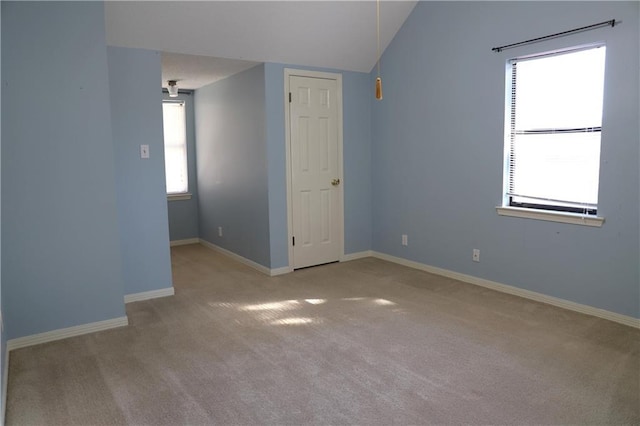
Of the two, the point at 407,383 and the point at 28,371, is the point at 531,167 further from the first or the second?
the point at 28,371

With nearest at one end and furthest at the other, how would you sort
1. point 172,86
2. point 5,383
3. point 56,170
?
point 5,383 < point 56,170 < point 172,86

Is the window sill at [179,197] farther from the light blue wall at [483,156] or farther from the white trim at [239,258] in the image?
the light blue wall at [483,156]

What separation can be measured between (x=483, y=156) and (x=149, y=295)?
10.6 ft

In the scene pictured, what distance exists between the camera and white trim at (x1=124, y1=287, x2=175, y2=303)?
13.6ft

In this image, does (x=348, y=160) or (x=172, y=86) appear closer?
(x=348, y=160)

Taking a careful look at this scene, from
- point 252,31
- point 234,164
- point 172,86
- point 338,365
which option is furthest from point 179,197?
point 338,365

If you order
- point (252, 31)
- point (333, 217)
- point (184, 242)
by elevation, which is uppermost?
point (252, 31)

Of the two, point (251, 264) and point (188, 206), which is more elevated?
point (188, 206)

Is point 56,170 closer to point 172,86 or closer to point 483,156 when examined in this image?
point 172,86

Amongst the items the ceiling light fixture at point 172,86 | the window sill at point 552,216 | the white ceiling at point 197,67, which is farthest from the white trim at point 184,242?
the window sill at point 552,216

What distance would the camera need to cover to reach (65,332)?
3.33m

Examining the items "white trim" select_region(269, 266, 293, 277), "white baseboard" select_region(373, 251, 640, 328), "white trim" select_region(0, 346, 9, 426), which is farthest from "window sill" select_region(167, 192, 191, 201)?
"white trim" select_region(0, 346, 9, 426)

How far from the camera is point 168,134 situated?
6.39 meters

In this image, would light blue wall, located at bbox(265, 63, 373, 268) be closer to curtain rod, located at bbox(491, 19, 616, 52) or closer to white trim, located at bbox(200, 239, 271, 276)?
white trim, located at bbox(200, 239, 271, 276)
